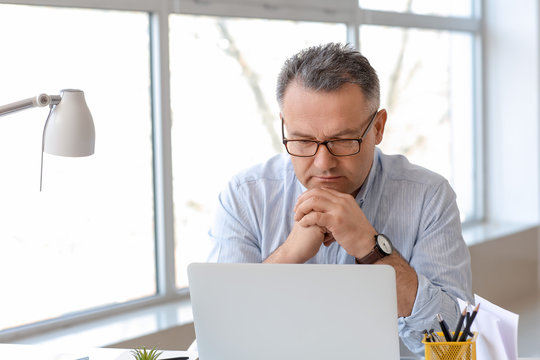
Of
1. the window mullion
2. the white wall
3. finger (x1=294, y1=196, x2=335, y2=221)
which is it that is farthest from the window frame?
the white wall

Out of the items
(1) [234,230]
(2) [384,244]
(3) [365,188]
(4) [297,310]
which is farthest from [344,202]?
(4) [297,310]

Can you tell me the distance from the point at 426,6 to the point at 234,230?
2863 mm

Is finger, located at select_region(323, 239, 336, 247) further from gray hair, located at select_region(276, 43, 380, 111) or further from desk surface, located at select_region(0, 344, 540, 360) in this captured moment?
desk surface, located at select_region(0, 344, 540, 360)

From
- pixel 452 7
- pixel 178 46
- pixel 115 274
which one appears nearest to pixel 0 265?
pixel 115 274

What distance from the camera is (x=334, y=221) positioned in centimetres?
171

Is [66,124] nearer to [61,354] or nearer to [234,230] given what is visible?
[61,354]

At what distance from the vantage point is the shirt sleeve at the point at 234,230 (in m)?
1.96

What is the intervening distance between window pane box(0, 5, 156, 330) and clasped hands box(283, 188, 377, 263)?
1.21 meters

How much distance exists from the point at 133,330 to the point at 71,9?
1.24m

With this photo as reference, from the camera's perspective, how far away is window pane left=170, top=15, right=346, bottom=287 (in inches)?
119

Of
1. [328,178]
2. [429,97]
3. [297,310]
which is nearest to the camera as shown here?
[297,310]

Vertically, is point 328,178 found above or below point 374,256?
above

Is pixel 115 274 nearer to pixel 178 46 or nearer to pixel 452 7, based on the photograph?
pixel 178 46

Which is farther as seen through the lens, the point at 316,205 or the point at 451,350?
the point at 316,205
